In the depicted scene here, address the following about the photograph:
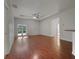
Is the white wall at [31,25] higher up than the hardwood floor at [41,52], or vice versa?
the white wall at [31,25]

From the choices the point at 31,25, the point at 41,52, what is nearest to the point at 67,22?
the point at 41,52

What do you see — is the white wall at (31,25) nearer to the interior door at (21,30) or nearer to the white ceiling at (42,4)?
the interior door at (21,30)

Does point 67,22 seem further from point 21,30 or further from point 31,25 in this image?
point 21,30

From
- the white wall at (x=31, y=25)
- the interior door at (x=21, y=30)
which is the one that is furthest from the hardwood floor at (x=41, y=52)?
the white wall at (x=31, y=25)

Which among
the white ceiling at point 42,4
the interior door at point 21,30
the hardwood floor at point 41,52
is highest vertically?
the white ceiling at point 42,4

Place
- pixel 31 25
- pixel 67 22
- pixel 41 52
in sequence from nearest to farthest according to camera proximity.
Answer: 1. pixel 41 52
2. pixel 67 22
3. pixel 31 25

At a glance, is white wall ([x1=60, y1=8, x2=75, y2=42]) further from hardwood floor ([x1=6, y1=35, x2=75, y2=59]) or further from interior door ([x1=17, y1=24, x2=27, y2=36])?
interior door ([x1=17, y1=24, x2=27, y2=36])

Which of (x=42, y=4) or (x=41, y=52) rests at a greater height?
(x=42, y=4)

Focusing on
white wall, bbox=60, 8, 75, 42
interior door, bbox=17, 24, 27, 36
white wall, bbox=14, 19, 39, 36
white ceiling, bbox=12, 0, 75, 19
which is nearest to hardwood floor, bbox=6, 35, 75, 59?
white wall, bbox=60, 8, 75, 42

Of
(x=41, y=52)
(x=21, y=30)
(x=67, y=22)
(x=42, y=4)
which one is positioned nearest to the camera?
(x=41, y=52)

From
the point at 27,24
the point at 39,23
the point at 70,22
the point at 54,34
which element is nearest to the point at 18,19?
the point at 27,24

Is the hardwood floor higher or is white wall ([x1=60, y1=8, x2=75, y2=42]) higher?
white wall ([x1=60, y1=8, x2=75, y2=42])
